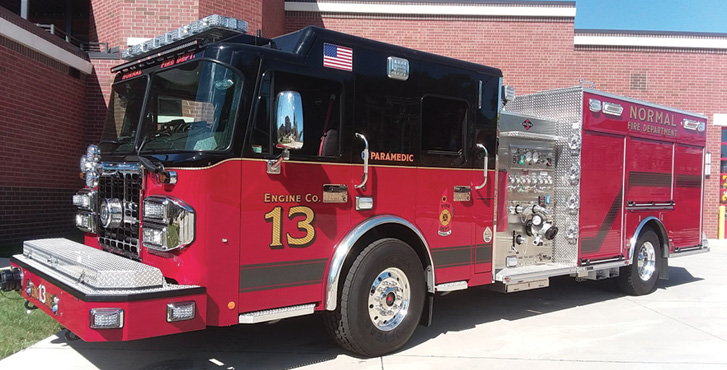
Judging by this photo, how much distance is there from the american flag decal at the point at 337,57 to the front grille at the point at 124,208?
1.74 meters

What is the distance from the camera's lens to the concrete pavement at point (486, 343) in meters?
4.62

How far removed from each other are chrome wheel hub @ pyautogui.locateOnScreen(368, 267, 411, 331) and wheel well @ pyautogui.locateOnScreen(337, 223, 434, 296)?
0.29 metres

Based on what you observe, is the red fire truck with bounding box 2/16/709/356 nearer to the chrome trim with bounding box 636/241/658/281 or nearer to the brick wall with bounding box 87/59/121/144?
the chrome trim with bounding box 636/241/658/281

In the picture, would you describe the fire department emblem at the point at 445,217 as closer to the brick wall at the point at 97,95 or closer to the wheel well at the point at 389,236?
the wheel well at the point at 389,236

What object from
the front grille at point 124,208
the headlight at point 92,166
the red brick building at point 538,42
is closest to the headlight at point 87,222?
the front grille at point 124,208

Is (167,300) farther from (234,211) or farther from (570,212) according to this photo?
(570,212)

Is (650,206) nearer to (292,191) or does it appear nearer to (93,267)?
(292,191)

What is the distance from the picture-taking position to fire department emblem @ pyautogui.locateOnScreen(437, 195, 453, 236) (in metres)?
5.18

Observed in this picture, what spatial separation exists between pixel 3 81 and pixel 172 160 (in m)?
6.81

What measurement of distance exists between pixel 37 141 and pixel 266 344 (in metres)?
7.14

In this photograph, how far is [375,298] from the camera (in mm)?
4656

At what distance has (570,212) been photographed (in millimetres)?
6676

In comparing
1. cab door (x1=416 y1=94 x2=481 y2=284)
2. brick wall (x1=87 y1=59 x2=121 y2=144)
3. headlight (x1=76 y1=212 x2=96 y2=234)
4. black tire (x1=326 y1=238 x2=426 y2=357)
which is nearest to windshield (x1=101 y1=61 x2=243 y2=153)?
headlight (x1=76 y1=212 x2=96 y2=234)

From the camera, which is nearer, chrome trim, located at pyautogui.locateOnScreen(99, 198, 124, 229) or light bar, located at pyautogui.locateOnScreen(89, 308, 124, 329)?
light bar, located at pyautogui.locateOnScreen(89, 308, 124, 329)
